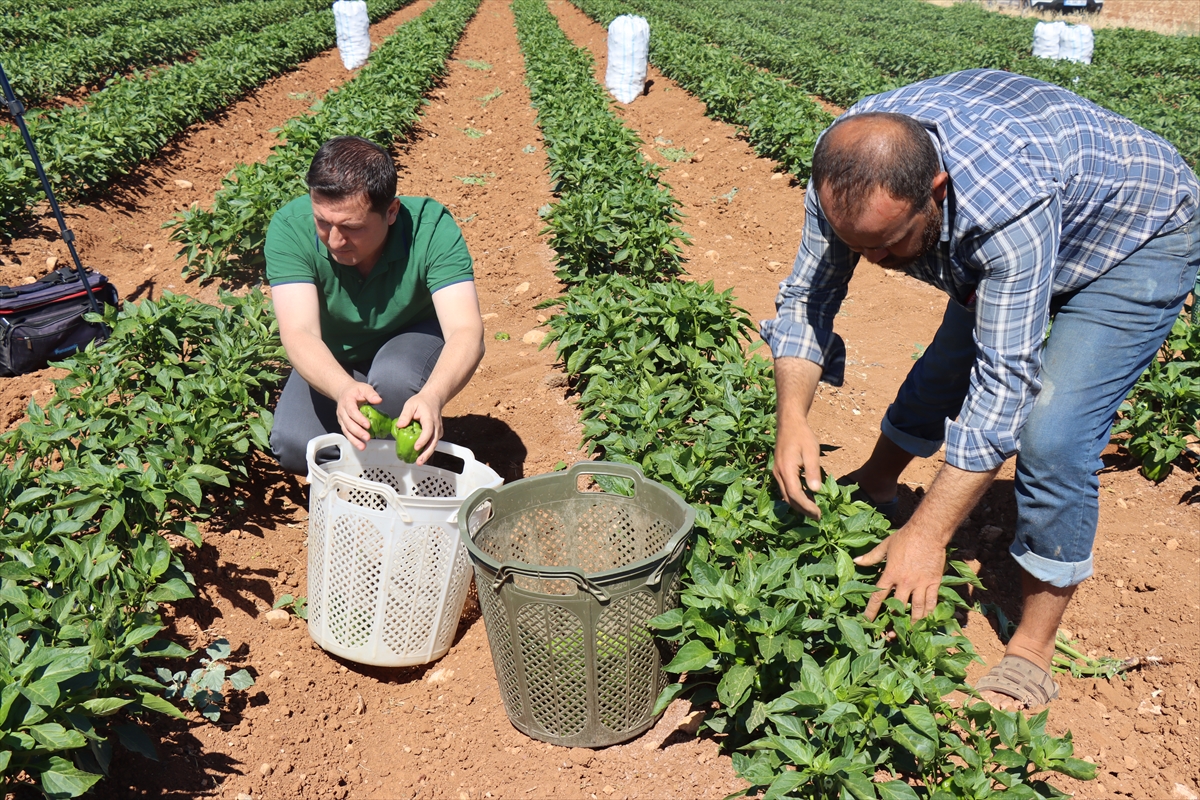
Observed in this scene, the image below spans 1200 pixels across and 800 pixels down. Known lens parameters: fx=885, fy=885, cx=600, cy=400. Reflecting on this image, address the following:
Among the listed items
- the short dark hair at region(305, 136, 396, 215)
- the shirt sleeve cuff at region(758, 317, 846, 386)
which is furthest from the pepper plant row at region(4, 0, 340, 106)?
the shirt sleeve cuff at region(758, 317, 846, 386)

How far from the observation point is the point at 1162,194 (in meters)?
2.29

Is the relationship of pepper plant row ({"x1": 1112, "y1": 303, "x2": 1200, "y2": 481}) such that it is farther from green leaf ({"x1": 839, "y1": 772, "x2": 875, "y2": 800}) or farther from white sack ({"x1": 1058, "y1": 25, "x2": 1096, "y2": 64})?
white sack ({"x1": 1058, "y1": 25, "x2": 1096, "y2": 64})

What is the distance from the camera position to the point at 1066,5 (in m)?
35.3

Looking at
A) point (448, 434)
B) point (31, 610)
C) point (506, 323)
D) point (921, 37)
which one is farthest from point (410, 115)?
point (921, 37)

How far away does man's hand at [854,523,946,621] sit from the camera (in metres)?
2.10

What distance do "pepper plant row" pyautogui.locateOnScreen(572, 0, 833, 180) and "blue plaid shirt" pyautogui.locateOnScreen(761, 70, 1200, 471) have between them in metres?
3.86

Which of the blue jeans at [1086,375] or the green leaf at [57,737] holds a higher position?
the blue jeans at [1086,375]

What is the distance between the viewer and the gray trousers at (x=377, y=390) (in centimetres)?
327

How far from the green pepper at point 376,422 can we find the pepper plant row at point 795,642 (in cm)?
79

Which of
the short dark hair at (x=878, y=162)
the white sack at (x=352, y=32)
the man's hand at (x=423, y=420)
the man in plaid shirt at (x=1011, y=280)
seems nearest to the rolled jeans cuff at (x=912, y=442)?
the man in plaid shirt at (x=1011, y=280)

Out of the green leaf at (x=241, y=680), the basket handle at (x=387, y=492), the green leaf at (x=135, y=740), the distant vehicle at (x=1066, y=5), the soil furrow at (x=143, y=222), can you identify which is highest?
the basket handle at (x=387, y=492)

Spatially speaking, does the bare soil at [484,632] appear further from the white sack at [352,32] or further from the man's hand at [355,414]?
the white sack at [352,32]

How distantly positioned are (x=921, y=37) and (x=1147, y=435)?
1904cm

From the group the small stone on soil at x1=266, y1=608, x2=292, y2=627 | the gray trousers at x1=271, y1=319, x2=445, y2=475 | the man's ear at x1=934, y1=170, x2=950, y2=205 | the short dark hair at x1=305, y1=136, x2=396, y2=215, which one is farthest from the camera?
the gray trousers at x1=271, y1=319, x2=445, y2=475
